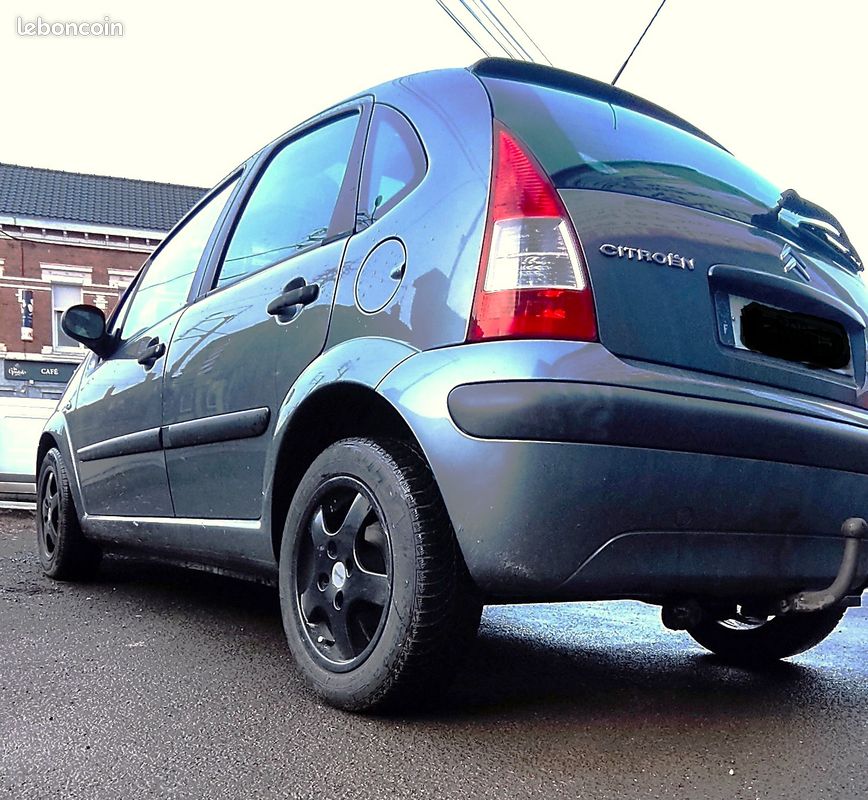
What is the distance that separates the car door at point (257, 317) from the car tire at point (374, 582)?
33cm

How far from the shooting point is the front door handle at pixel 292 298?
7.83 ft

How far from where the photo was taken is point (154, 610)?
3428 mm

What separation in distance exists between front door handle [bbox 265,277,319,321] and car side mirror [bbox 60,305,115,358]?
1.61 metres

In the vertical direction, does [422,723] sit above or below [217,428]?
below

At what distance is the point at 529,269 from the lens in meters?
1.91

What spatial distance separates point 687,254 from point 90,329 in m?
2.72

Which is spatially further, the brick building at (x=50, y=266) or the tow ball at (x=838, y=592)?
the brick building at (x=50, y=266)

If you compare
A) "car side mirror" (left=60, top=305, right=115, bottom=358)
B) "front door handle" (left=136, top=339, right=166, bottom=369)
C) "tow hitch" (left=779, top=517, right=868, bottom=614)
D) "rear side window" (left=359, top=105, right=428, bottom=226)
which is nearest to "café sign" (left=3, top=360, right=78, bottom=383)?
"car side mirror" (left=60, top=305, right=115, bottom=358)

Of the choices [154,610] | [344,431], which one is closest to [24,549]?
[154,610]

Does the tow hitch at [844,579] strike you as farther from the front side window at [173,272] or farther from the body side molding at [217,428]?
the front side window at [173,272]

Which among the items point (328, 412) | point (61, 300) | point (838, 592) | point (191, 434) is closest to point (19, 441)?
point (191, 434)

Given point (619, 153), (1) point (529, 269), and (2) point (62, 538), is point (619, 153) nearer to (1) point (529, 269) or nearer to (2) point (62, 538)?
(1) point (529, 269)

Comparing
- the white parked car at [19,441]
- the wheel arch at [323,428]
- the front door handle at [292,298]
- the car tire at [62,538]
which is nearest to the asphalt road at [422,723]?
the wheel arch at [323,428]

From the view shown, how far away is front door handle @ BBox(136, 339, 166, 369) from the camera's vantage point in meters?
3.22
